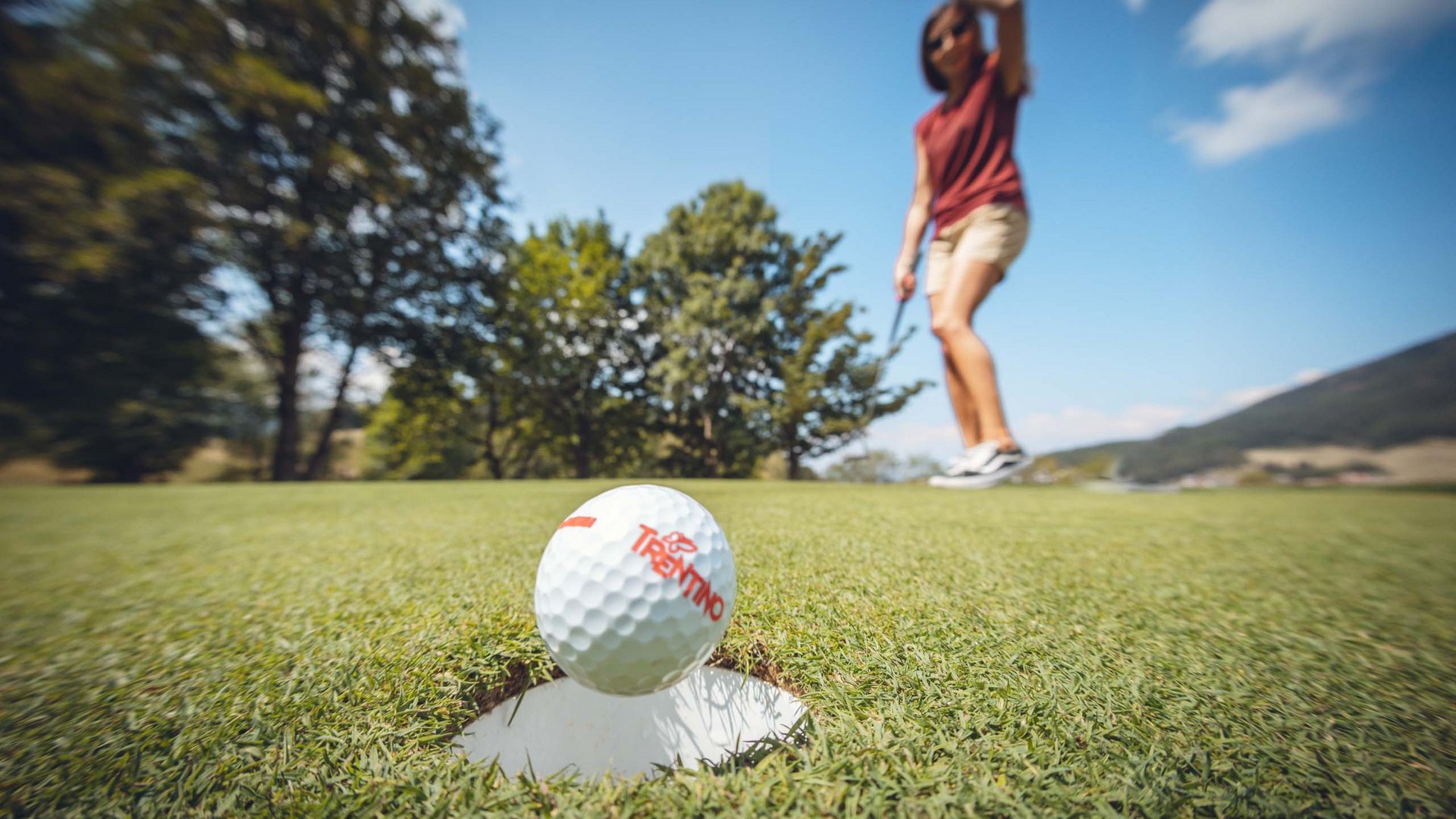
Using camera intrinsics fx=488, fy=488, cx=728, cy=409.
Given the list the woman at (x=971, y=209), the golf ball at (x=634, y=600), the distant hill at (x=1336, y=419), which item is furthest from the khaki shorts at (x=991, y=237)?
the distant hill at (x=1336, y=419)

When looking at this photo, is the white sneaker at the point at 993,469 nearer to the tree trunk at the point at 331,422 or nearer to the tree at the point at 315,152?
the tree at the point at 315,152

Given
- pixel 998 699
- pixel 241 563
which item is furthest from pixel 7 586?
pixel 998 699

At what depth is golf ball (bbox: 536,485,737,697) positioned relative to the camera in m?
1.16

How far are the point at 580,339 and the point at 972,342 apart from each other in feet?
54.0

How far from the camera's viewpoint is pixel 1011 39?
2.65m

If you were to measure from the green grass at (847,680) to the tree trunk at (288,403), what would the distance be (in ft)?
43.5

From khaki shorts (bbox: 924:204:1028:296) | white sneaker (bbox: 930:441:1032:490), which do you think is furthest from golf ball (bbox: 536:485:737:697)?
khaki shorts (bbox: 924:204:1028:296)

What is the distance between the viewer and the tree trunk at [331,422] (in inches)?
563

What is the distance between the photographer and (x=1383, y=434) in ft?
58.8

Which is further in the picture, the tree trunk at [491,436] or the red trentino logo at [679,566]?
the tree trunk at [491,436]

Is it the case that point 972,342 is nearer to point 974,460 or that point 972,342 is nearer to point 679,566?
point 974,460

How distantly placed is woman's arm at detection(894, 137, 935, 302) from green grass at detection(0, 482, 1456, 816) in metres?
1.99

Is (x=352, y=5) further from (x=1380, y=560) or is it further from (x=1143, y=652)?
(x=1380, y=560)

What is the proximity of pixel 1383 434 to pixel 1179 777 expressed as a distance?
29.0 m
